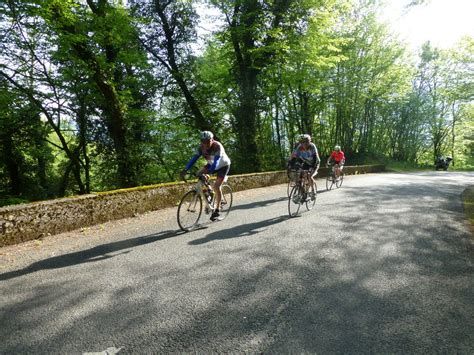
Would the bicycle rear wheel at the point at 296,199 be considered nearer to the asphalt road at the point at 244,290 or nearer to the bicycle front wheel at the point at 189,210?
the asphalt road at the point at 244,290

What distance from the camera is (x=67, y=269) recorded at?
13.5 ft

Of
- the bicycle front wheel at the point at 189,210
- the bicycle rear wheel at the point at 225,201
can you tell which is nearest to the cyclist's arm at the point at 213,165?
the bicycle front wheel at the point at 189,210

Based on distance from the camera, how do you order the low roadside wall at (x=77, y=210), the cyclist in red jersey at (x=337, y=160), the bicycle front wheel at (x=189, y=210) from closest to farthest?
the low roadside wall at (x=77, y=210) → the bicycle front wheel at (x=189, y=210) → the cyclist in red jersey at (x=337, y=160)

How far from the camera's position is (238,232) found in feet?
19.1

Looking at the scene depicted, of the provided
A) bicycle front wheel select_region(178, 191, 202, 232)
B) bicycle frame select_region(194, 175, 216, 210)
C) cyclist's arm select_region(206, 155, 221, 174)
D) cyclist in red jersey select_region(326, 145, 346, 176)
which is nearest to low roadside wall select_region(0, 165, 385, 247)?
bicycle front wheel select_region(178, 191, 202, 232)

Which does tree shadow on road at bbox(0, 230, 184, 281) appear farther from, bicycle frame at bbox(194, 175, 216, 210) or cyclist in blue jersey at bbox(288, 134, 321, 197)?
cyclist in blue jersey at bbox(288, 134, 321, 197)

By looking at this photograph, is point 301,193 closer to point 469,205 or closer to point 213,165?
point 213,165

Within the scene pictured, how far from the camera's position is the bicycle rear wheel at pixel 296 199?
7.48 metres

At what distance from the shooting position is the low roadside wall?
5190mm

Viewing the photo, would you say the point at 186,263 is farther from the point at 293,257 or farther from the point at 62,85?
the point at 62,85

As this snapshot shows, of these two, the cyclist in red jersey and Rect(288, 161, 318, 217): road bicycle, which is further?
the cyclist in red jersey

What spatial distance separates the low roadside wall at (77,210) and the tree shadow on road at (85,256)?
1.32 meters

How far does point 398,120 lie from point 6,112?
4255 cm

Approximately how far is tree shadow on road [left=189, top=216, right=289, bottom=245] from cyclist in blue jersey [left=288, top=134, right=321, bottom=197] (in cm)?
223
